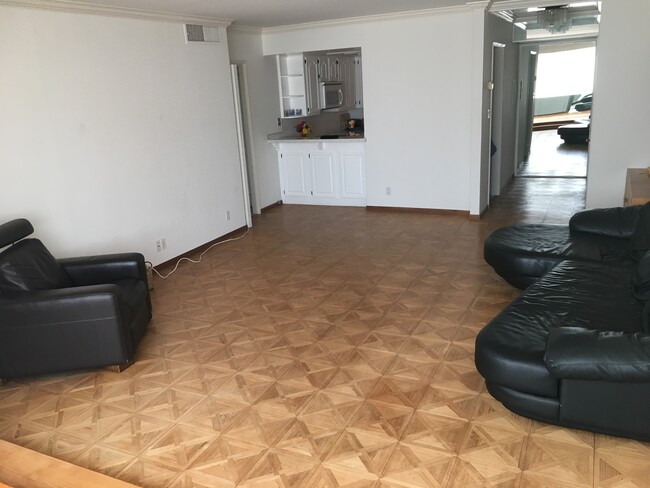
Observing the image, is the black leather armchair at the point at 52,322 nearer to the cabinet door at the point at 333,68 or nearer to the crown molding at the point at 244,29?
the crown molding at the point at 244,29

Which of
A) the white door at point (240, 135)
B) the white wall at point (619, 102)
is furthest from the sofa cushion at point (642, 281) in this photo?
the white door at point (240, 135)

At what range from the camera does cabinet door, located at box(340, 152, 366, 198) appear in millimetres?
7590

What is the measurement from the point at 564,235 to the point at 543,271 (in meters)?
0.57

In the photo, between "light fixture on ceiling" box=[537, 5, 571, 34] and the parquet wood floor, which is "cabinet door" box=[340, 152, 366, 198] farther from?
"light fixture on ceiling" box=[537, 5, 571, 34]

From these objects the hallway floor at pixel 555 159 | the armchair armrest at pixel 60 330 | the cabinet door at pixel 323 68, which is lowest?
the hallway floor at pixel 555 159

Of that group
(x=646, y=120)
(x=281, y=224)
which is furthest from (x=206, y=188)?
(x=646, y=120)

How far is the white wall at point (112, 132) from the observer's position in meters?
4.00

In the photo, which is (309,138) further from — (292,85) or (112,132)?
A: (112,132)

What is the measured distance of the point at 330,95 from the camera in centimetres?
838

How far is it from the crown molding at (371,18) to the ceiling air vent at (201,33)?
1.43 meters

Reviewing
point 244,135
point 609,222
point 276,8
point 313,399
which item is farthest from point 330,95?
point 313,399

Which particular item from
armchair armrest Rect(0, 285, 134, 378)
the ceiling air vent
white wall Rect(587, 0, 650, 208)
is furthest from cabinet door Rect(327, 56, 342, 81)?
armchair armrest Rect(0, 285, 134, 378)

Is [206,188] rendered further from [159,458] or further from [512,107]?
[512,107]

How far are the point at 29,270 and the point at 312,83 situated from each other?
17.8 ft
